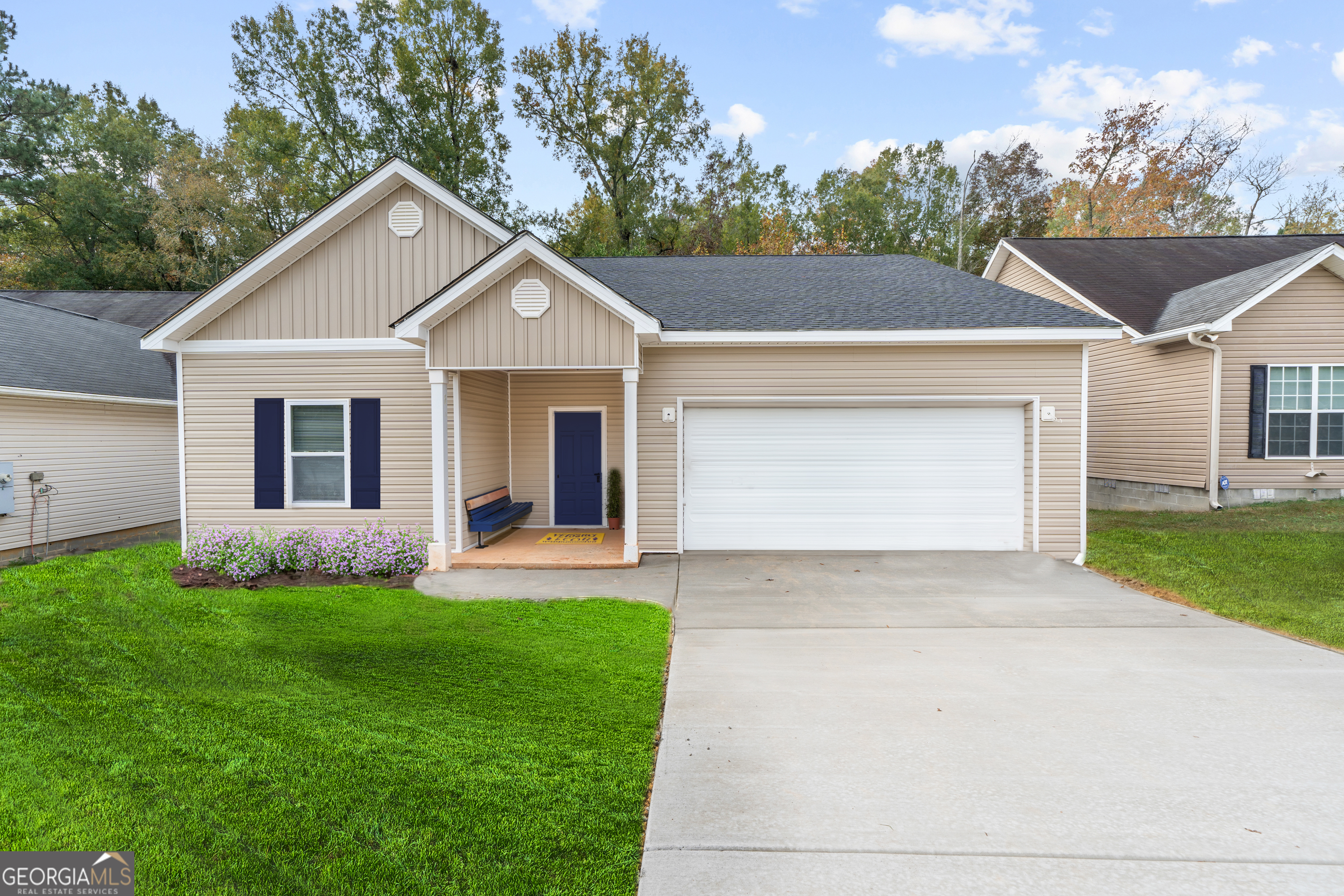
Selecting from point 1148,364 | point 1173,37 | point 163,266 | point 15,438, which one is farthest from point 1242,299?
point 163,266

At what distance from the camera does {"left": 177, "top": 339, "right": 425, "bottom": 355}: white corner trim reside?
360 inches

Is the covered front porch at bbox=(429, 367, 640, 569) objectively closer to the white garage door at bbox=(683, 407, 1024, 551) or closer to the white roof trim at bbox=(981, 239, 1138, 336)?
the white garage door at bbox=(683, 407, 1024, 551)

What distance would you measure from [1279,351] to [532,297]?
521 inches

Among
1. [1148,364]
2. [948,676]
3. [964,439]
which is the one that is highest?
[1148,364]

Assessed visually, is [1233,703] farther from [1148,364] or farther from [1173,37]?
[1173,37]

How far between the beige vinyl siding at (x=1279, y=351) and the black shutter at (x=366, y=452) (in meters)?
14.2

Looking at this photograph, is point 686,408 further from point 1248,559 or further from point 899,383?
point 1248,559

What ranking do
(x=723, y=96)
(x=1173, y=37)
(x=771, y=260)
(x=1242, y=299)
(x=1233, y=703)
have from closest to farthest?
(x=1233, y=703) → (x=1242, y=299) → (x=771, y=260) → (x=1173, y=37) → (x=723, y=96)

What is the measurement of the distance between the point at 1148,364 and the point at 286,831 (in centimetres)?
1603

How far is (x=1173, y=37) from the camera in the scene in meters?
20.4

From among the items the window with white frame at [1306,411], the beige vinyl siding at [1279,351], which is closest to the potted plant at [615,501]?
the beige vinyl siding at [1279,351]

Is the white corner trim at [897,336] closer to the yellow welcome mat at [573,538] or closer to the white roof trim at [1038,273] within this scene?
the white roof trim at [1038,273]

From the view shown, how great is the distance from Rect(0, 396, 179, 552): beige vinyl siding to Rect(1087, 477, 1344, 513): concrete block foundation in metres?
19.9

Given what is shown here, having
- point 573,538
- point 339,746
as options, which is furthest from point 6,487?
point 339,746
